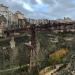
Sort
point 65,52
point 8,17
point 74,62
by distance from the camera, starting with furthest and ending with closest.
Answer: point 8,17
point 65,52
point 74,62

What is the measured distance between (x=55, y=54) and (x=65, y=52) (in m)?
0.59

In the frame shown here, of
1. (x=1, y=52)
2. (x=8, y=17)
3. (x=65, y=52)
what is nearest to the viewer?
(x=65, y=52)

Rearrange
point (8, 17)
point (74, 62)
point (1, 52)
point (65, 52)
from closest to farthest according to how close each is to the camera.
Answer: point (74, 62) < point (65, 52) < point (1, 52) < point (8, 17)

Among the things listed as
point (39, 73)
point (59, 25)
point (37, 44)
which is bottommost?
point (39, 73)

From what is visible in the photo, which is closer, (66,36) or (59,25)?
(59,25)

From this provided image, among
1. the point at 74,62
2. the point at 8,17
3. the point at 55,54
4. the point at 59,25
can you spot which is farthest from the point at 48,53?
the point at 8,17

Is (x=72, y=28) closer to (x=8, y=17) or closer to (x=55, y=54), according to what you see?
(x=55, y=54)

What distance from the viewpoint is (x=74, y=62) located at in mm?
14273

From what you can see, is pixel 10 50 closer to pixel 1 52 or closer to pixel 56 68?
pixel 1 52

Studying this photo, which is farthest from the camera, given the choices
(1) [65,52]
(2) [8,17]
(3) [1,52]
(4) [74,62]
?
(2) [8,17]

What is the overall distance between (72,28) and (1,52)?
4645mm

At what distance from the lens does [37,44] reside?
56.8 feet

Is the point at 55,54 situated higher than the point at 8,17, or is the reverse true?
the point at 8,17

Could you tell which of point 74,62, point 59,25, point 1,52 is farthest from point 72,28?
point 1,52
